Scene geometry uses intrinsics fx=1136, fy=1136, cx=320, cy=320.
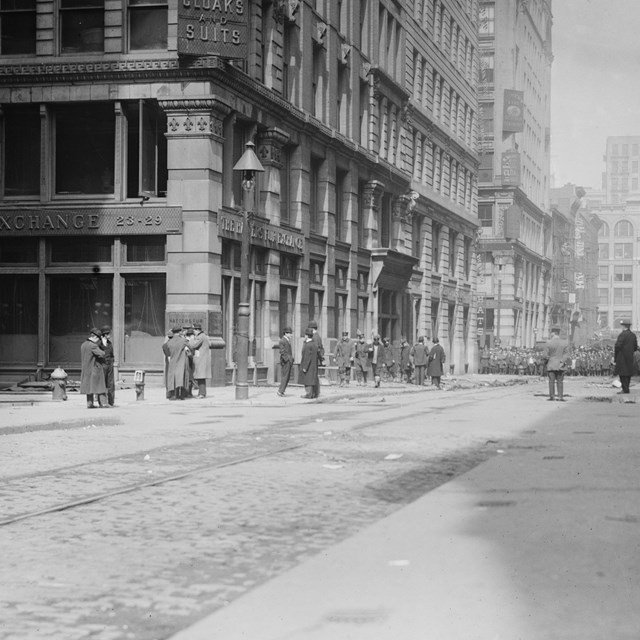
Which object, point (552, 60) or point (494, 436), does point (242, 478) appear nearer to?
point (494, 436)

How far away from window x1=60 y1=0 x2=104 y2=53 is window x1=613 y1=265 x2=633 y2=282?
147657 mm

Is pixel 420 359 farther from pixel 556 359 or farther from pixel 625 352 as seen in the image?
pixel 556 359

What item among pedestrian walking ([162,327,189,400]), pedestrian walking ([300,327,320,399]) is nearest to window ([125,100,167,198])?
pedestrian walking ([162,327,189,400])

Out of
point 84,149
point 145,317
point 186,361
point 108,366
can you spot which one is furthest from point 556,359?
point 84,149

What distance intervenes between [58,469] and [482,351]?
54.7 metres

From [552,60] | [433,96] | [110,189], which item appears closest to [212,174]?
[110,189]

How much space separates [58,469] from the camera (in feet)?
40.9

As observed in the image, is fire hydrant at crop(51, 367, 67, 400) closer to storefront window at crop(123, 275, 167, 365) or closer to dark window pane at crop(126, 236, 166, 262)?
storefront window at crop(123, 275, 167, 365)

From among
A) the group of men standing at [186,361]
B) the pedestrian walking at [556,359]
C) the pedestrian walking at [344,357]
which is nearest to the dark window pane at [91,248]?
the group of men standing at [186,361]

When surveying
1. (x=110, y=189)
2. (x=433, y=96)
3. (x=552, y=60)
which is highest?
(x=552, y=60)

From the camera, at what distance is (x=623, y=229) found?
172 metres

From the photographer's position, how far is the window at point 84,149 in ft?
102

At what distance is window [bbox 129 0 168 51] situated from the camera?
30.8 meters

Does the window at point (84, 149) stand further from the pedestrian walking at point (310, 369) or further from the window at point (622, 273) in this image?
the window at point (622, 273)
